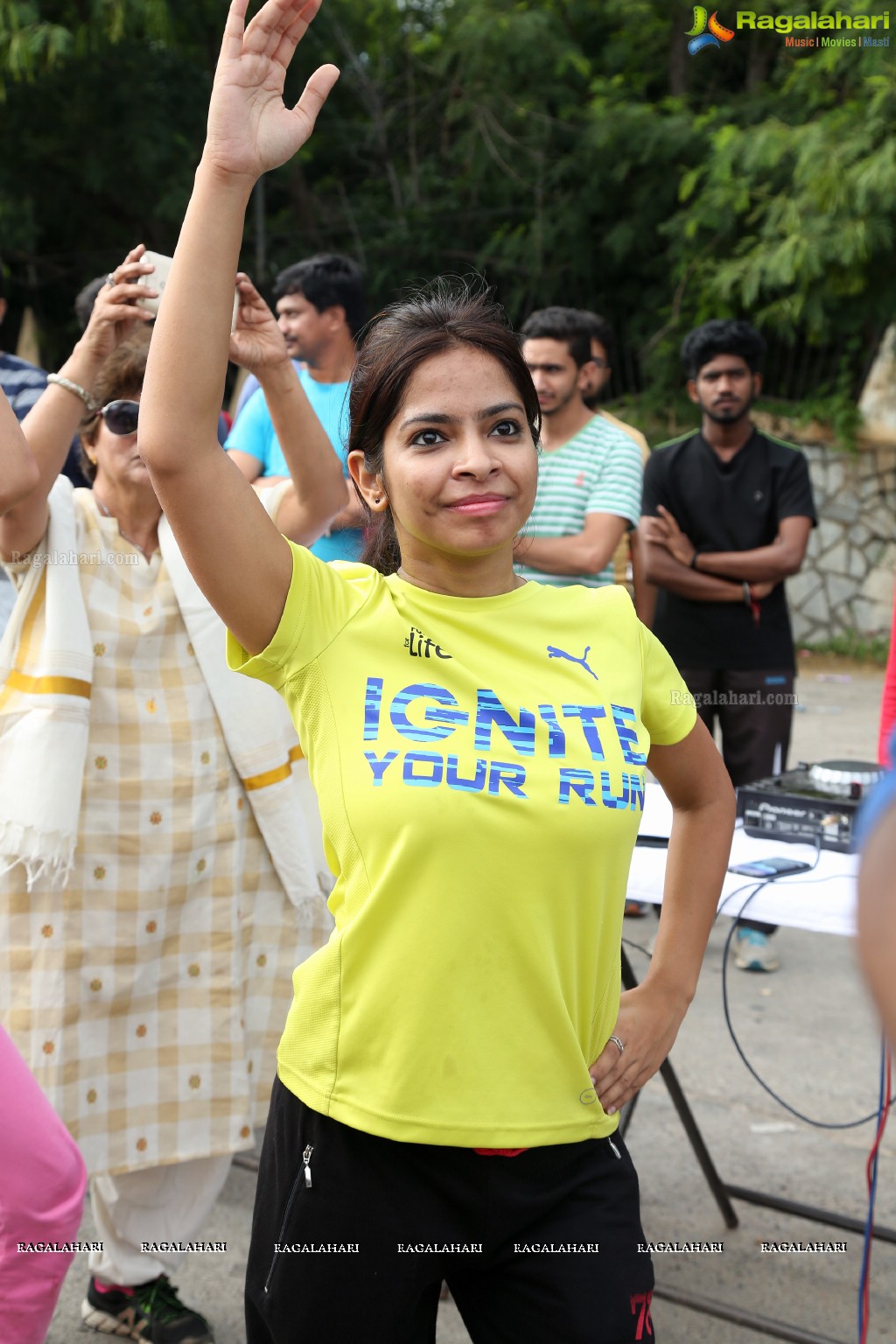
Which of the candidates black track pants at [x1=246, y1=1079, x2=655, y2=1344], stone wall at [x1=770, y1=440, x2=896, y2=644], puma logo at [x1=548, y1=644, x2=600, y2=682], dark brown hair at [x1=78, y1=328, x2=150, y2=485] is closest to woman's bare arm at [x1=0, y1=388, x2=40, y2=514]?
dark brown hair at [x1=78, y1=328, x2=150, y2=485]

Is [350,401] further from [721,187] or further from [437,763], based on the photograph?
[721,187]

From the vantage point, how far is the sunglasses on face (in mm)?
2314

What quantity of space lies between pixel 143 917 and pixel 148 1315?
2.52 feet

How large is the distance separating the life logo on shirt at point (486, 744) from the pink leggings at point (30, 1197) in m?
0.70

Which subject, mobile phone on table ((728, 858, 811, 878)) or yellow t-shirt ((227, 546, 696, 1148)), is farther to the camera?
mobile phone on table ((728, 858, 811, 878))

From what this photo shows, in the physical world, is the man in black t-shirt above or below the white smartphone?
below

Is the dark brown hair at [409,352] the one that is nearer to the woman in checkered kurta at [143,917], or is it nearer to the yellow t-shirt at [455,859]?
the yellow t-shirt at [455,859]

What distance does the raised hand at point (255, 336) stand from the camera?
2.23 m

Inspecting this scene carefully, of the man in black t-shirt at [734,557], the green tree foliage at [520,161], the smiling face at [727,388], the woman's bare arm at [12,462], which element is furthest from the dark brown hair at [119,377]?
the green tree foliage at [520,161]

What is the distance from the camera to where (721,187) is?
1115 cm

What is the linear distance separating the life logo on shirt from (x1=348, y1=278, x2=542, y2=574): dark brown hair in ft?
1.09

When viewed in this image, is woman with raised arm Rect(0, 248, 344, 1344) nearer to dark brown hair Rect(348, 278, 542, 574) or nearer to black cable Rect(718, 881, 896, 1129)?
dark brown hair Rect(348, 278, 542, 574)

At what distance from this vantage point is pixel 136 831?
7.60 ft

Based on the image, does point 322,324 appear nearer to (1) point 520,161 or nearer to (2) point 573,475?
(2) point 573,475
